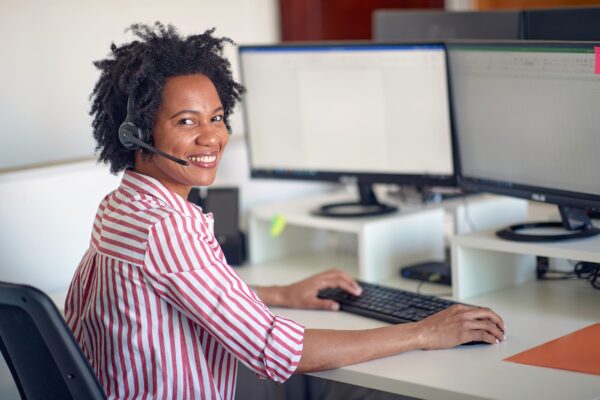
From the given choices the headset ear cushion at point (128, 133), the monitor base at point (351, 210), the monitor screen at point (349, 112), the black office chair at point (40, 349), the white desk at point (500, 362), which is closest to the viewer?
the black office chair at point (40, 349)

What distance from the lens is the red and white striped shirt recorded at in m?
1.53

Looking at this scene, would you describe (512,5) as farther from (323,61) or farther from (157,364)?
(157,364)

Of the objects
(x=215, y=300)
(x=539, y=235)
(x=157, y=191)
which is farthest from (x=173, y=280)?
(x=539, y=235)

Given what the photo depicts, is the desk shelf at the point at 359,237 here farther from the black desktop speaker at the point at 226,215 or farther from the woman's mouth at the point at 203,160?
the woman's mouth at the point at 203,160

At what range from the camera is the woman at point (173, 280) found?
154cm

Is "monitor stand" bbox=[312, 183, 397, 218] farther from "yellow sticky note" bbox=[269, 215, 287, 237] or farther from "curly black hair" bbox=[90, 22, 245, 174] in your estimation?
"curly black hair" bbox=[90, 22, 245, 174]

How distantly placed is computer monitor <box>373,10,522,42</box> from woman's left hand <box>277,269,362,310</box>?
813 mm

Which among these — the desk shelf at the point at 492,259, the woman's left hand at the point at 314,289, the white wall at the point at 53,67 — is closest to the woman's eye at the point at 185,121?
the woman's left hand at the point at 314,289

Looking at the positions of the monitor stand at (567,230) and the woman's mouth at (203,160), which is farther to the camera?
the monitor stand at (567,230)

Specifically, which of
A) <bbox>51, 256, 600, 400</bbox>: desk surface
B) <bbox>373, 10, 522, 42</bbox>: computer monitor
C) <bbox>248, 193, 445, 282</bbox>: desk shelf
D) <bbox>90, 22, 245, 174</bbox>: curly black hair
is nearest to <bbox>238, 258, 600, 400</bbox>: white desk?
<bbox>51, 256, 600, 400</bbox>: desk surface

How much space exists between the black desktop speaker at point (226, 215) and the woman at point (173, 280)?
0.72m

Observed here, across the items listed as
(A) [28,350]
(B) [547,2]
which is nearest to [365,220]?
(A) [28,350]

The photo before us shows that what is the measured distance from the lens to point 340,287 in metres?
2.08

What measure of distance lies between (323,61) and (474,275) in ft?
2.24
